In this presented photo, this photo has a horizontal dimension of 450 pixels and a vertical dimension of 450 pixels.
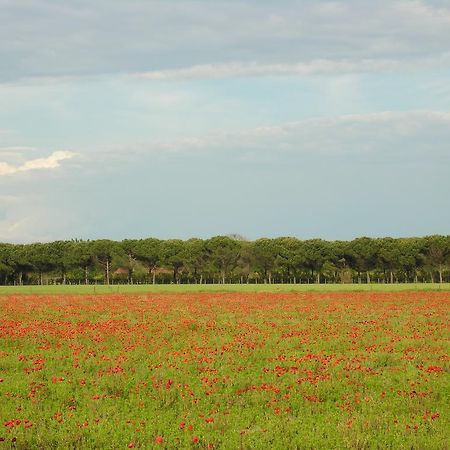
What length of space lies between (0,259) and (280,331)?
133 metres

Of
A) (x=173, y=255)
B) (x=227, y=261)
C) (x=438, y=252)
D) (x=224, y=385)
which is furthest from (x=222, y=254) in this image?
(x=224, y=385)

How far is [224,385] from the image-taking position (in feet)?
53.0

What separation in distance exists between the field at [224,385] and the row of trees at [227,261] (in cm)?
10869

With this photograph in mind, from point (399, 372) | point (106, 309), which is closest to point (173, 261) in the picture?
point (106, 309)

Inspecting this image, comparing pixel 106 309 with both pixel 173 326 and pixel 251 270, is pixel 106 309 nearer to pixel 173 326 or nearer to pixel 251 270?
pixel 173 326

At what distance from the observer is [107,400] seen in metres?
14.9

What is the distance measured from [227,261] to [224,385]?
12643 cm

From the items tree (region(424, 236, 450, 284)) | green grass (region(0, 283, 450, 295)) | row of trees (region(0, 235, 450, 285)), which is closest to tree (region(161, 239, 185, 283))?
row of trees (region(0, 235, 450, 285))

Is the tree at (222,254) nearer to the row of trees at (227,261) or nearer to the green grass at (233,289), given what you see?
the row of trees at (227,261)

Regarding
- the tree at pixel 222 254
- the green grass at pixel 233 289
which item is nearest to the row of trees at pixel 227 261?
the tree at pixel 222 254

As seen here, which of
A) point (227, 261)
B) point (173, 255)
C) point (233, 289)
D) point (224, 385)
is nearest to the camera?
point (224, 385)

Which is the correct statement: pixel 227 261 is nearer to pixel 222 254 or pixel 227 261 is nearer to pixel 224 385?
pixel 222 254

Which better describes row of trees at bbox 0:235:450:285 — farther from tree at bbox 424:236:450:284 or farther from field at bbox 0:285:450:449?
field at bbox 0:285:450:449

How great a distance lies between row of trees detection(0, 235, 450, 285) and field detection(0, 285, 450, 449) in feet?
357
